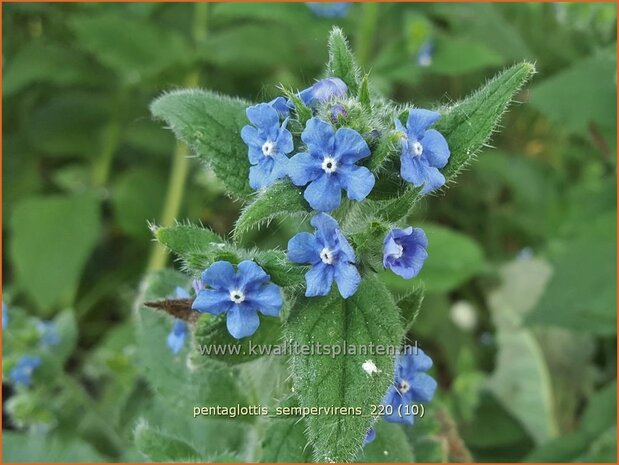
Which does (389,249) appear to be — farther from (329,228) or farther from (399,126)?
(399,126)

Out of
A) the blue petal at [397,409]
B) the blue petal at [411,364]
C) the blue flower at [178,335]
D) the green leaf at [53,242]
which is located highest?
the blue petal at [411,364]

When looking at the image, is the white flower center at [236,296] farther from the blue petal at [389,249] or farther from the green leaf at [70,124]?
the green leaf at [70,124]

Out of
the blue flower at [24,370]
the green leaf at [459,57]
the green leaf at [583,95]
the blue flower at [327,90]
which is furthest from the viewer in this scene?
the green leaf at [459,57]

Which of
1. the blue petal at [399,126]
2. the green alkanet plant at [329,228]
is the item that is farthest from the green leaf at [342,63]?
the blue petal at [399,126]

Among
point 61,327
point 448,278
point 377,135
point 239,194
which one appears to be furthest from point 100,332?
point 377,135

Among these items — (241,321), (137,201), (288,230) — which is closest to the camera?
(241,321)

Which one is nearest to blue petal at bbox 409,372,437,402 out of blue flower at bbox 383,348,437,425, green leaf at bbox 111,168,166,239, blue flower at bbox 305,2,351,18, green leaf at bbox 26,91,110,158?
blue flower at bbox 383,348,437,425

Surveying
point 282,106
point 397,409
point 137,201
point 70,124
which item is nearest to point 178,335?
Result: point 397,409

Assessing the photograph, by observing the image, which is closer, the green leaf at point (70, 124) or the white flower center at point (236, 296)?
the white flower center at point (236, 296)
